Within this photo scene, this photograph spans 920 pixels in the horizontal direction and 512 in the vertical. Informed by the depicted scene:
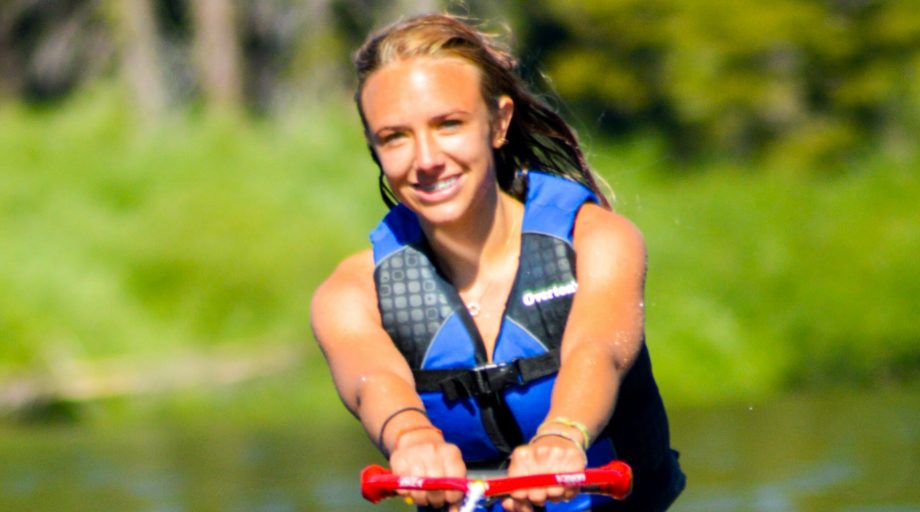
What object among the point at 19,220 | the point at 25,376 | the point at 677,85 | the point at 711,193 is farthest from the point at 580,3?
the point at 25,376

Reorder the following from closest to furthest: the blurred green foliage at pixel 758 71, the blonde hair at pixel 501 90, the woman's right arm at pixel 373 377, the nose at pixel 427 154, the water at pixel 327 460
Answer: the woman's right arm at pixel 373 377 < the nose at pixel 427 154 < the blonde hair at pixel 501 90 < the water at pixel 327 460 < the blurred green foliage at pixel 758 71

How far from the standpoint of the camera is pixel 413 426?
351 cm

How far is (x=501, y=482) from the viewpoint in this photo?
10.7 ft

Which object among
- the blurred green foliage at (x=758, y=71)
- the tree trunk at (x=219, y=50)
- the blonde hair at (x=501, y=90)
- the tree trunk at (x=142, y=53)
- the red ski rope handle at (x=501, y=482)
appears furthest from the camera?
the tree trunk at (x=219, y=50)

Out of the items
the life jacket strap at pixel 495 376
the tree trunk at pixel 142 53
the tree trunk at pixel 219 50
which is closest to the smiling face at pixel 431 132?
the life jacket strap at pixel 495 376

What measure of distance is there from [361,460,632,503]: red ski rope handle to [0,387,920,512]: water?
4753mm

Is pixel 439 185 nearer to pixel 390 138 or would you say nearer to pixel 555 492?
pixel 390 138

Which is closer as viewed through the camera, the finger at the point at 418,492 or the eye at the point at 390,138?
the finger at the point at 418,492

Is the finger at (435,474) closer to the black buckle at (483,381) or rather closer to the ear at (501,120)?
the black buckle at (483,381)

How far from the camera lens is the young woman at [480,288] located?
3709 millimetres

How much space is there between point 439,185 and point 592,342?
0.41 meters

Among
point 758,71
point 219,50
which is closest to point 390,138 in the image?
point 758,71

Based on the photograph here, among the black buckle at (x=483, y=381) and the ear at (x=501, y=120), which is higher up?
the ear at (x=501, y=120)

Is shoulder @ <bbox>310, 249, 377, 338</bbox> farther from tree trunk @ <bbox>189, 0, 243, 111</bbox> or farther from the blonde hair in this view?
tree trunk @ <bbox>189, 0, 243, 111</bbox>
